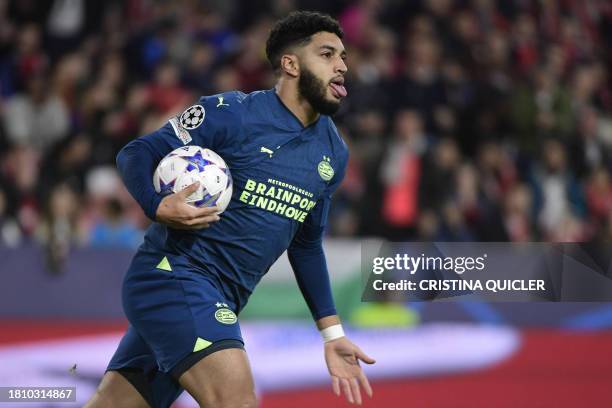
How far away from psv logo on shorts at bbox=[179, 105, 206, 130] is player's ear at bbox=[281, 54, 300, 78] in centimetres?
46

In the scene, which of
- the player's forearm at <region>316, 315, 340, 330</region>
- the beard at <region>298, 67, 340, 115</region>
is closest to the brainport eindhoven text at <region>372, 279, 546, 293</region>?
the player's forearm at <region>316, 315, 340, 330</region>

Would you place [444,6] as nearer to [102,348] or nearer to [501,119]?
[501,119]

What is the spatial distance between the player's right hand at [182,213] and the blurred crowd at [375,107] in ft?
18.4

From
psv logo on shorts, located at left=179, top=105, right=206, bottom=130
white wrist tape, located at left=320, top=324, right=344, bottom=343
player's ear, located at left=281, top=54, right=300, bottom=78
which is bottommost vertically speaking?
white wrist tape, located at left=320, top=324, right=344, bottom=343

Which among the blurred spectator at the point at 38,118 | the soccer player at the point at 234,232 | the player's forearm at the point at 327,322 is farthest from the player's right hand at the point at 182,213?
the blurred spectator at the point at 38,118

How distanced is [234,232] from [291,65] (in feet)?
2.66

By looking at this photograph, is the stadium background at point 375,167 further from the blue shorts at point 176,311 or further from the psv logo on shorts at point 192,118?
the psv logo on shorts at point 192,118

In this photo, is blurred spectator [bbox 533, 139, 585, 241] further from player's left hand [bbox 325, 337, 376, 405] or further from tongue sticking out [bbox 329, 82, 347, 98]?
tongue sticking out [bbox 329, 82, 347, 98]

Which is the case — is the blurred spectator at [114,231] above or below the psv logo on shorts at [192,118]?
above

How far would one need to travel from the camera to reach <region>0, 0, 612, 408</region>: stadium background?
7734mm

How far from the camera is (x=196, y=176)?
13.8ft

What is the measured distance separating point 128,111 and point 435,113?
324cm

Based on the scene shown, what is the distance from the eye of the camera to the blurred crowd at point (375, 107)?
33.4 feet

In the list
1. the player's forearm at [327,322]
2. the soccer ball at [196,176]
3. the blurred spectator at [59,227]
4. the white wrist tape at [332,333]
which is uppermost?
the blurred spectator at [59,227]
